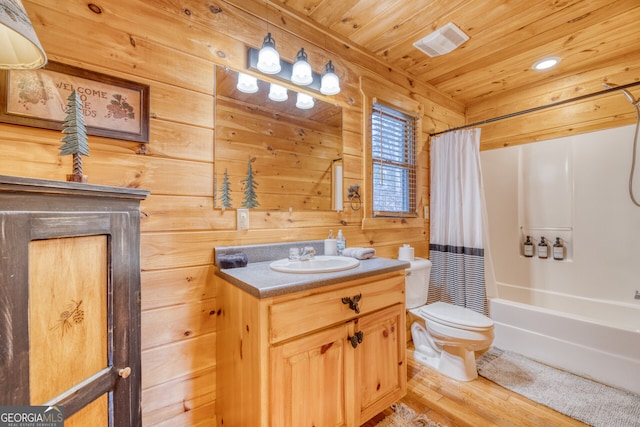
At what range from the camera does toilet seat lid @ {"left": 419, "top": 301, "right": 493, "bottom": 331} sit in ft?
5.64

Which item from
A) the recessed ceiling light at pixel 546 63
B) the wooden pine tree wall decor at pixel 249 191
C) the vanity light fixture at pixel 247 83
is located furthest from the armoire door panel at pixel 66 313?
the recessed ceiling light at pixel 546 63

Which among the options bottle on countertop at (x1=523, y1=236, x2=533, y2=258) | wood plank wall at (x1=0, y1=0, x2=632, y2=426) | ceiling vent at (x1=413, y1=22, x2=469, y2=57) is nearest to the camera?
wood plank wall at (x1=0, y1=0, x2=632, y2=426)

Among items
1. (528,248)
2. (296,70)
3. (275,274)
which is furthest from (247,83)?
(528,248)

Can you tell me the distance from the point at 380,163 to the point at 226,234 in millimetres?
1340

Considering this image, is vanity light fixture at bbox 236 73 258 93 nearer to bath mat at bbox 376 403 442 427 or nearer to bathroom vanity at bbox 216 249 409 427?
bathroom vanity at bbox 216 249 409 427

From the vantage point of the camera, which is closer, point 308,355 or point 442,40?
point 308,355

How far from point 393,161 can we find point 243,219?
142cm

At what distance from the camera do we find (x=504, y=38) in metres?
1.97

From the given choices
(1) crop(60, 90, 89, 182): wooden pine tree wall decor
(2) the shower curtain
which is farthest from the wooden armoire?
(2) the shower curtain

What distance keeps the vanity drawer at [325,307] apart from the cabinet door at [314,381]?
4 centimetres

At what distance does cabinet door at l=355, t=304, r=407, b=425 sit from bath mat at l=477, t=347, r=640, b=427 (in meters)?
0.85

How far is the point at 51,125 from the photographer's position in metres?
1.01

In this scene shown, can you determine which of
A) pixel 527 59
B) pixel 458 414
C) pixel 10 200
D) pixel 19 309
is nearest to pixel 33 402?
pixel 19 309

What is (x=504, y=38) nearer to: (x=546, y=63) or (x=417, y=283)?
(x=546, y=63)
